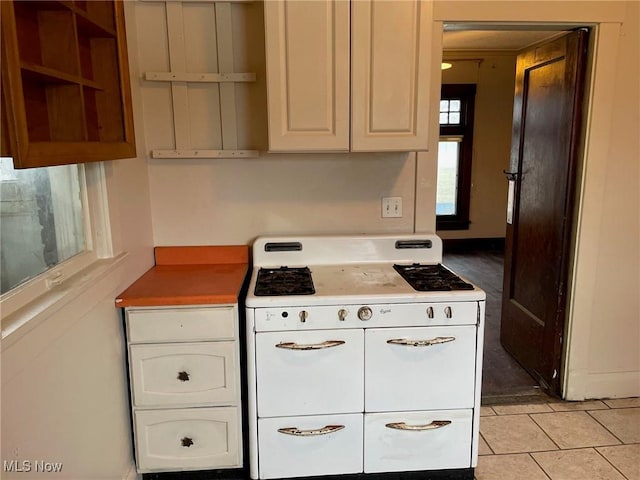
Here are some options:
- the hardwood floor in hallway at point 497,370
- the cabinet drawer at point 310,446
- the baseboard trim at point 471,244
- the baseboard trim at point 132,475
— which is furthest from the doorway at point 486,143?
the baseboard trim at point 132,475

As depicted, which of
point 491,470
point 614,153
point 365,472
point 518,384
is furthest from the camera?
point 518,384

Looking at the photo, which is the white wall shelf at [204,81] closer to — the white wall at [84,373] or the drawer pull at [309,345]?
the white wall at [84,373]

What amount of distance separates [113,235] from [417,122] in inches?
52.2

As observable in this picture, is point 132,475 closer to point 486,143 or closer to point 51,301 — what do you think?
point 51,301

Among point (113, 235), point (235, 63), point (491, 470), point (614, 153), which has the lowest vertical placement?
point (491, 470)

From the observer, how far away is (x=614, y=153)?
2.36 m

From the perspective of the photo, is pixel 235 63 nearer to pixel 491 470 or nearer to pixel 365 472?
pixel 365 472

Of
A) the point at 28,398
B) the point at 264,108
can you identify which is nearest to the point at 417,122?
the point at 264,108

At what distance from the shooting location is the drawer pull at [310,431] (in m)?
1.84

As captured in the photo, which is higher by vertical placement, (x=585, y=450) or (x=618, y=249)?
(x=618, y=249)

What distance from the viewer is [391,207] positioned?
237cm

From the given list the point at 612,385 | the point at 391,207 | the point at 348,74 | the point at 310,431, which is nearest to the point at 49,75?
the point at 348,74

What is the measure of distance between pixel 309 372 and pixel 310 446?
32cm

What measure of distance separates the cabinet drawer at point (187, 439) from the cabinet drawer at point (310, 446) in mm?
145
